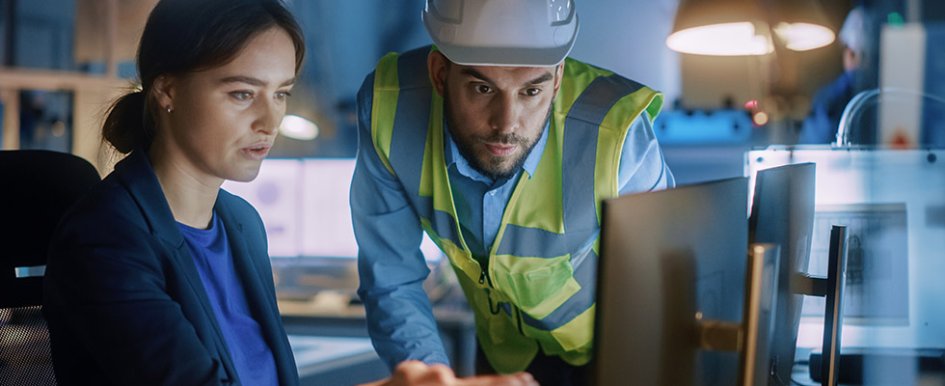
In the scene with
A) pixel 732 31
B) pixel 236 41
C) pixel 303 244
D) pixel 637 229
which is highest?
pixel 732 31

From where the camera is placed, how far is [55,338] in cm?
125

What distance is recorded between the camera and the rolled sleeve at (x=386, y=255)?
174 cm

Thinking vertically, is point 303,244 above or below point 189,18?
below

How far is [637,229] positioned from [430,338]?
40.3 inches

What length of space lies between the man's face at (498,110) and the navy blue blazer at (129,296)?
0.56m

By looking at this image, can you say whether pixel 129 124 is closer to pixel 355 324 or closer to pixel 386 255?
pixel 386 255

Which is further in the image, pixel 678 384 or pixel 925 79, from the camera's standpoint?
pixel 925 79

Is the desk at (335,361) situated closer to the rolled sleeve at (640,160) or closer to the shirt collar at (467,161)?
the shirt collar at (467,161)

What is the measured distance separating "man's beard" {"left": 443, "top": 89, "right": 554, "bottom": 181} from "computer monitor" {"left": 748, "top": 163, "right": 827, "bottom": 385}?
1.80 feet

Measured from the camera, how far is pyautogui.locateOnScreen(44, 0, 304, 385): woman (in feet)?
3.81

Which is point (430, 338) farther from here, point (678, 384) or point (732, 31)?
point (732, 31)

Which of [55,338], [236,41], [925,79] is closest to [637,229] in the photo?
[236,41]

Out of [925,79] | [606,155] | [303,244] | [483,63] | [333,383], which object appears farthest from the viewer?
[303,244]

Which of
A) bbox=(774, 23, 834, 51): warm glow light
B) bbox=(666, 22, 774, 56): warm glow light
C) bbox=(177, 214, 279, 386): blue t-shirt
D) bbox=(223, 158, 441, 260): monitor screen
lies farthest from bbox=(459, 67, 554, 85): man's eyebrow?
bbox=(223, 158, 441, 260): monitor screen
